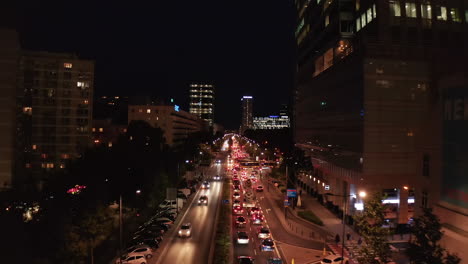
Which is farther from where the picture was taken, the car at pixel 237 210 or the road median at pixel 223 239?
the car at pixel 237 210

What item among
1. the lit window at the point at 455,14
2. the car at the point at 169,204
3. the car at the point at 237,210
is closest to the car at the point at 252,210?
the car at the point at 237,210

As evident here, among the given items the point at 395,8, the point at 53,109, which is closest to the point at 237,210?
the point at 395,8

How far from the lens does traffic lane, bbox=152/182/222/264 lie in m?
28.6

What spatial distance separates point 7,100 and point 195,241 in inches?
1186

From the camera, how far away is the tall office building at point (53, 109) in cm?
6844

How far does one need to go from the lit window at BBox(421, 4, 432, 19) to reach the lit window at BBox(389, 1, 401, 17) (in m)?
3.21

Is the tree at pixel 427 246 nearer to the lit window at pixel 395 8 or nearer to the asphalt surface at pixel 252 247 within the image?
the asphalt surface at pixel 252 247

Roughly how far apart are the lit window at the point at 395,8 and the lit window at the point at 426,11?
3.21 meters

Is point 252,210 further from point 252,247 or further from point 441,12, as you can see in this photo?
point 441,12

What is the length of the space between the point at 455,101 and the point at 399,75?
9826 millimetres

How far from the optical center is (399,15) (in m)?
39.9

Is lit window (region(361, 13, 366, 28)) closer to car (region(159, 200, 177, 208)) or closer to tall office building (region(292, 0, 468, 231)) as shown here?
tall office building (region(292, 0, 468, 231))

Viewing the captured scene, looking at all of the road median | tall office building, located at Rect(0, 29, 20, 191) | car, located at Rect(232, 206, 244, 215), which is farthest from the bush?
tall office building, located at Rect(0, 29, 20, 191)

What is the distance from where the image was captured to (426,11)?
41062 mm
